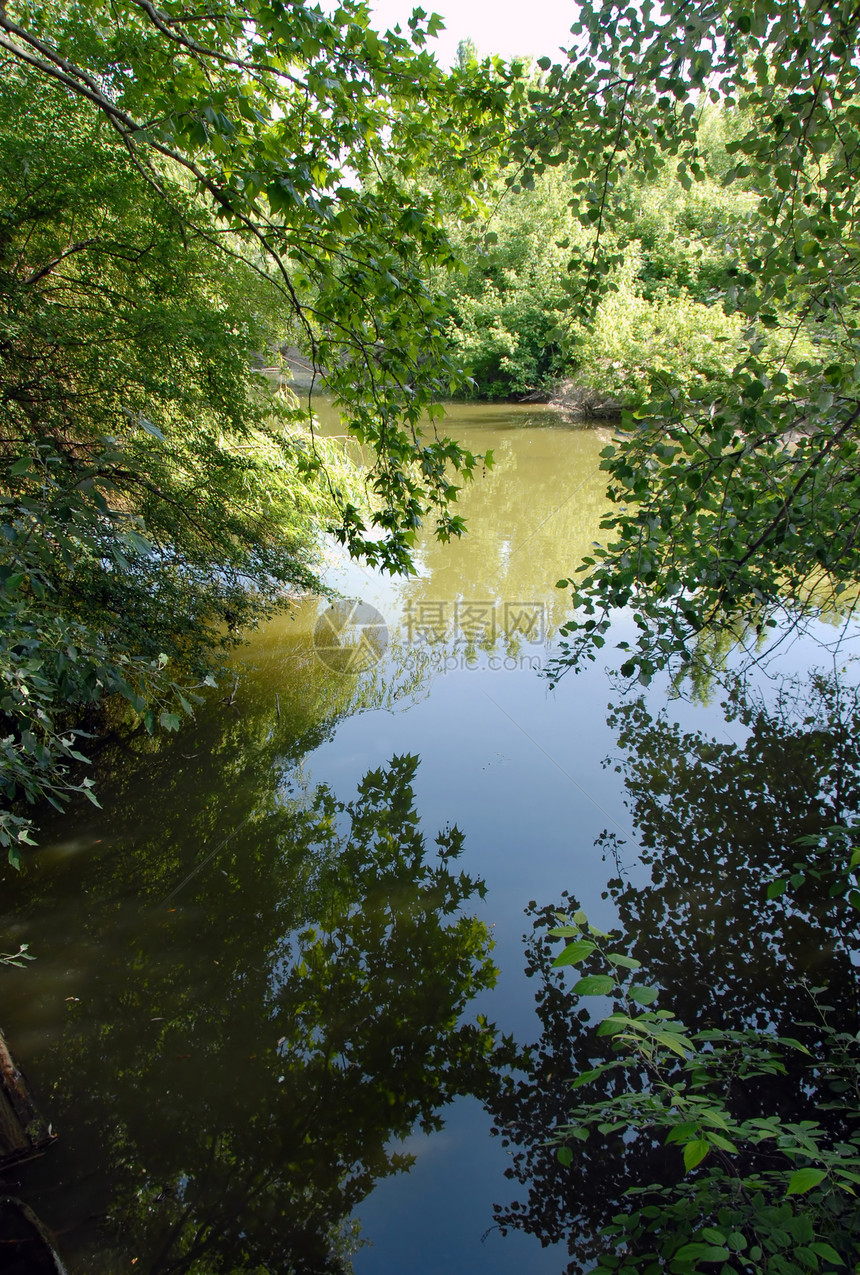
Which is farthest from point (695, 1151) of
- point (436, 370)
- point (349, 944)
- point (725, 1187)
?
point (349, 944)

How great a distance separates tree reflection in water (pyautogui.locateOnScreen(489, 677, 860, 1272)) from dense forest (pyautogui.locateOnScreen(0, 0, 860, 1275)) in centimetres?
5

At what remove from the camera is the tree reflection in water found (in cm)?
262

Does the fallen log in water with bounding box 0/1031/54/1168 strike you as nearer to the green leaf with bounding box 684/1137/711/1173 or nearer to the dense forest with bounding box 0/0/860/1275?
the dense forest with bounding box 0/0/860/1275

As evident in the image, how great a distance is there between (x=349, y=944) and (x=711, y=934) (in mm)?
1865

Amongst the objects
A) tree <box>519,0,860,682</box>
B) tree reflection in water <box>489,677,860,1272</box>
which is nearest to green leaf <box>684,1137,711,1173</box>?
tree reflection in water <box>489,677,860,1272</box>

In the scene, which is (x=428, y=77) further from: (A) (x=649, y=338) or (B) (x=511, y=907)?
(A) (x=649, y=338)

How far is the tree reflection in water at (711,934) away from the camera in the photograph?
8.59 ft

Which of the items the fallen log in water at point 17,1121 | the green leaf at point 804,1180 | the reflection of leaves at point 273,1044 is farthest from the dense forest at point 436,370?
the fallen log in water at point 17,1121

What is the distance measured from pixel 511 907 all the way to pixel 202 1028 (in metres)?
1.68

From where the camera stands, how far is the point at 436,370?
2744 mm

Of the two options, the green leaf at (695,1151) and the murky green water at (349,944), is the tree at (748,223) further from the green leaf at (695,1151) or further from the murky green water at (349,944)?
the murky green water at (349,944)

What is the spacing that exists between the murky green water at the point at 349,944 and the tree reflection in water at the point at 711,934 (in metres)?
0.02

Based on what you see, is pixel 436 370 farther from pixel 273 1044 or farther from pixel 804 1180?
pixel 273 1044

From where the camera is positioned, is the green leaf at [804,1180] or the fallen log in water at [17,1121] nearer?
the green leaf at [804,1180]
